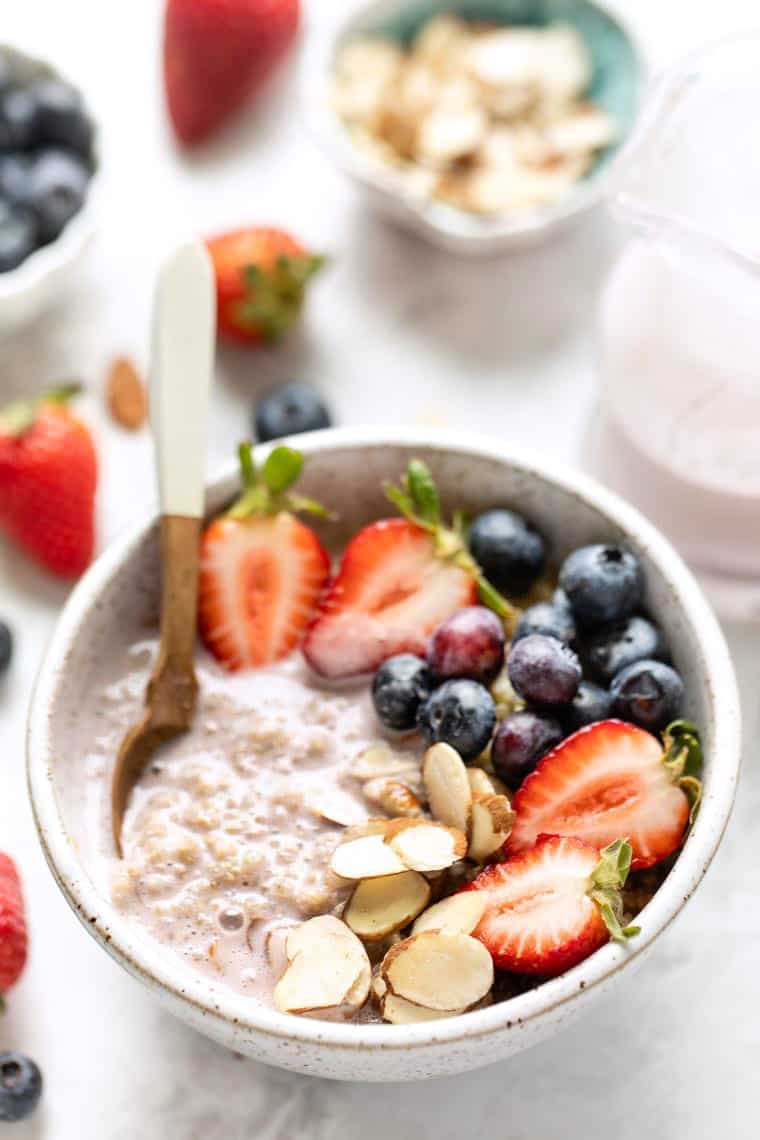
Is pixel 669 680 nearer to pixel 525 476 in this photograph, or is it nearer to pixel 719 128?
pixel 525 476

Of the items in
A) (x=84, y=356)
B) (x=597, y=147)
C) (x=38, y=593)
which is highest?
(x=597, y=147)

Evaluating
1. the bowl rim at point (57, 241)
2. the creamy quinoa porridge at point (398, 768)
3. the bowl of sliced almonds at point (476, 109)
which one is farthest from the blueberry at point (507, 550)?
the bowl rim at point (57, 241)

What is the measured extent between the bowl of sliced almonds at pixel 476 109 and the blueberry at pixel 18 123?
284mm

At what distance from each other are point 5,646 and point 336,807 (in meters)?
0.39

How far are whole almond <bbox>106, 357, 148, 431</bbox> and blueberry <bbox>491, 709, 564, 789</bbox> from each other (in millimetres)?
593

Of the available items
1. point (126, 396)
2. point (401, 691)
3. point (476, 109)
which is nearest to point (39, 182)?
point (126, 396)

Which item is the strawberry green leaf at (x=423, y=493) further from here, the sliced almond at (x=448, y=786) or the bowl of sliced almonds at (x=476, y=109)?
the bowl of sliced almonds at (x=476, y=109)

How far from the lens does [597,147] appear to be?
1594 millimetres

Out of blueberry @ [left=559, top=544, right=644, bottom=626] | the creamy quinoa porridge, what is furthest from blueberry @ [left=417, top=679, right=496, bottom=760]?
blueberry @ [left=559, top=544, right=644, bottom=626]

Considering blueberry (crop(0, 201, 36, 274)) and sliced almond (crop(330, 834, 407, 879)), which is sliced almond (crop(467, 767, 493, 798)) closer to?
sliced almond (crop(330, 834, 407, 879))

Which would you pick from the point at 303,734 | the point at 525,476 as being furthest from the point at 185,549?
the point at 525,476

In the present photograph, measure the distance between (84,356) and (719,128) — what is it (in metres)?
0.65

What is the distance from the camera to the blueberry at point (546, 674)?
3.45ft

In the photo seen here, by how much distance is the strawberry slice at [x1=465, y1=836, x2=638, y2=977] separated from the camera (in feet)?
3.14
